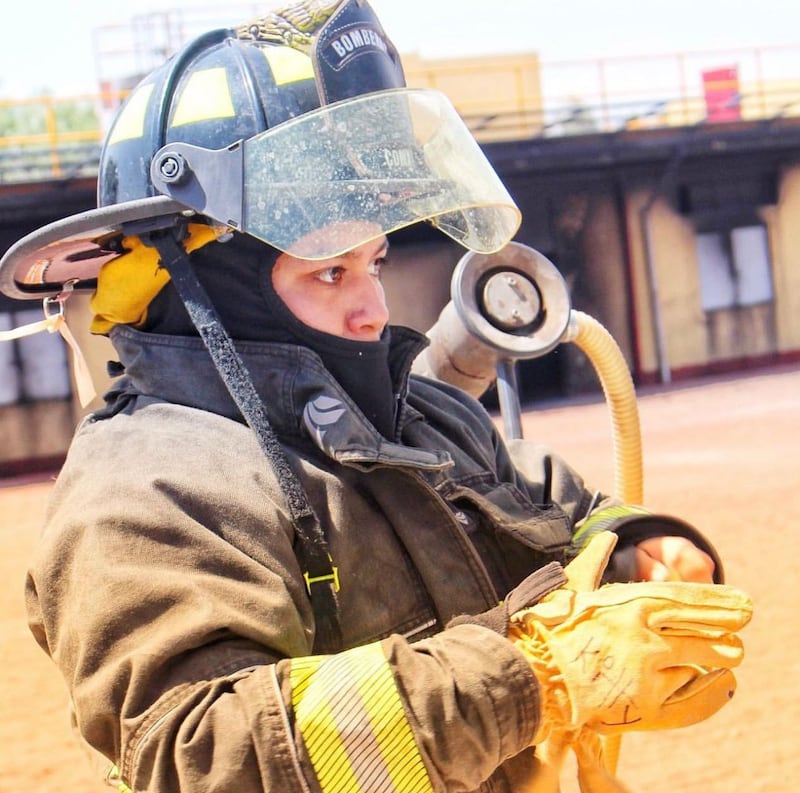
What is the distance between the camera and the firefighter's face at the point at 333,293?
1.94 m

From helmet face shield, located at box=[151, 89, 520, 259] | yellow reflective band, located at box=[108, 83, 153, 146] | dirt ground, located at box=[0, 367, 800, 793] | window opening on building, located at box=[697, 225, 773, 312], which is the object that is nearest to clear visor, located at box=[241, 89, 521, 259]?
helmet face shield, located at box=[151, 89, 520, 259]

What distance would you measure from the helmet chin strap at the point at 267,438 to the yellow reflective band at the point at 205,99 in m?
0.23

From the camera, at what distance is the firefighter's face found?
76.2 inches

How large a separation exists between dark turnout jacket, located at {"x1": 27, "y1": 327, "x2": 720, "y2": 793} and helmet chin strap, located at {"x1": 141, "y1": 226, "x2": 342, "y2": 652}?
2 centimetres

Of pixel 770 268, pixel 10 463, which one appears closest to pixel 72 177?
pixel 10 463

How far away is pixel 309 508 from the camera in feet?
5.56

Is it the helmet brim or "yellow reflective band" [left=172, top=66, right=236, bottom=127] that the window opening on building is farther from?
"yellow reflective band" [left=172, top=66, right=236, bottom=127]

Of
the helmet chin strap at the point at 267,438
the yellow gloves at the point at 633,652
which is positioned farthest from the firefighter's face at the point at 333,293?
the yellow gloves at the point at 633,652

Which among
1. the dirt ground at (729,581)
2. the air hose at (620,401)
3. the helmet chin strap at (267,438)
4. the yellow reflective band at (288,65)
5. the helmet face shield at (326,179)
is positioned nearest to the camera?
the helmet chin strap at (267,438)

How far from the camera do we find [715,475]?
10133mm

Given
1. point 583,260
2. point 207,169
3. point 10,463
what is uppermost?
point 207,169

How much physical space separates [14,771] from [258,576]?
3.59 meters

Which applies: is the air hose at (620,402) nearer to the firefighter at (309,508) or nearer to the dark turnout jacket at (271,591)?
the firefighter at (309,508)

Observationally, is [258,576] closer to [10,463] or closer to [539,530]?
[539,530]
